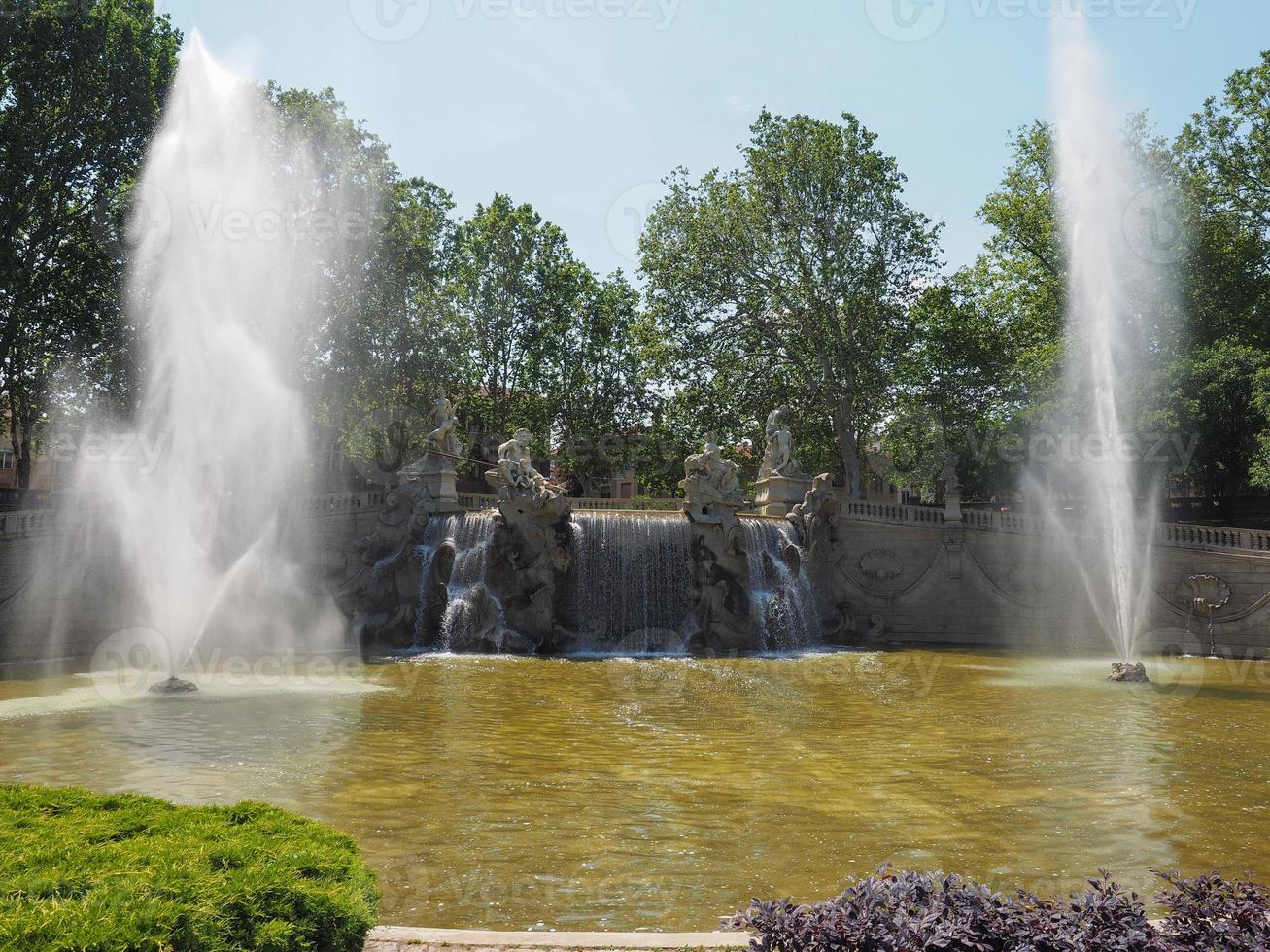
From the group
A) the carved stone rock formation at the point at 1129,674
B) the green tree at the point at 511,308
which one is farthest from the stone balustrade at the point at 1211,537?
the green tree at the point at 511,308

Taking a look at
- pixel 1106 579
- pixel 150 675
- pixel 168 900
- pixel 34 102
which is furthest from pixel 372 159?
pixel 168 900

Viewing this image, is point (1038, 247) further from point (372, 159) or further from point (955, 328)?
point (372, 159)

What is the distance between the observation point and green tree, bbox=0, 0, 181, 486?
30.0 metres

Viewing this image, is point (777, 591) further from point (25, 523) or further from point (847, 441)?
point (25, 523)

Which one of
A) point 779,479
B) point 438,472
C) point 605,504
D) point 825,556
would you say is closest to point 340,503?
point 438,472

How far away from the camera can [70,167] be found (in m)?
31.9

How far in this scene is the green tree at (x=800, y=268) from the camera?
1586 inches

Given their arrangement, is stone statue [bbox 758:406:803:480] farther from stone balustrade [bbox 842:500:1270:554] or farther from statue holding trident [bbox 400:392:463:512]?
statue holding trident [bbox 400:392:463:512]

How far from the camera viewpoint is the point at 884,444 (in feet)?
161

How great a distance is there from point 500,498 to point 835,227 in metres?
19.7

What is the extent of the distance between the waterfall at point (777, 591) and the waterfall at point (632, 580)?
2.14 m

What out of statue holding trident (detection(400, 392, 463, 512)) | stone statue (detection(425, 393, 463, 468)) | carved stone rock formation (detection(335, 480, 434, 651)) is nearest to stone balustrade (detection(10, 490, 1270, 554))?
carved stone rock formation (detection(335, 480, 434, 651))

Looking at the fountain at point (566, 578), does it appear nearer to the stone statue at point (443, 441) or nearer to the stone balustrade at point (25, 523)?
the stone statue at point (443, 441)

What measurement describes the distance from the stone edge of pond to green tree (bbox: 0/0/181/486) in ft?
101
